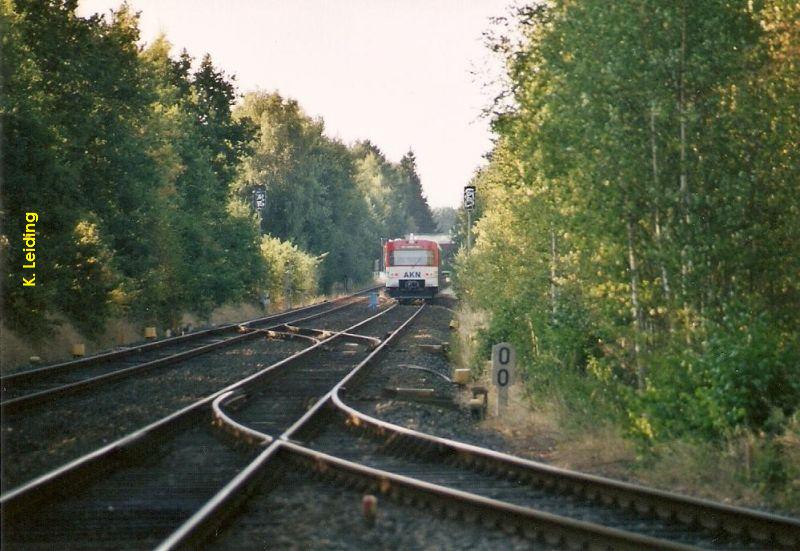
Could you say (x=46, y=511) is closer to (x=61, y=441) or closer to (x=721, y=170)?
(x=61, y=441)

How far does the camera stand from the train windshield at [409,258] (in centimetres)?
5419

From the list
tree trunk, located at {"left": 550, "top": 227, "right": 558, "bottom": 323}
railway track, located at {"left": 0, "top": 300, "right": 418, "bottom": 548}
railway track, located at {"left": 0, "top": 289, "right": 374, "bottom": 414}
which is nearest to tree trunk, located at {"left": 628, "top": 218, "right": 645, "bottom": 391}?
tree trunk, located at {"left": 550, "top": 227, "right": 558, "bottom": 323}

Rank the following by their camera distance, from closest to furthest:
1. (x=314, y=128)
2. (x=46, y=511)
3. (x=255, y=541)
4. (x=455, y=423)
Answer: (x=255, y=541) → (x=46, y=511) → (x=455, y=423) → (x=314, y=128)

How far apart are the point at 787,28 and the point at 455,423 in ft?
20.8

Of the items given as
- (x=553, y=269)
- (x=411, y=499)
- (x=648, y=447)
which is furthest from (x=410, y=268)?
(x=411, y=499)

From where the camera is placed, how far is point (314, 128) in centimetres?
7900

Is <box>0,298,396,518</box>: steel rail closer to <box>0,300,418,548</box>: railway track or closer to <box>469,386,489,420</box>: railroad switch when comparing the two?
<box>0,300,418,548</box>: railway track

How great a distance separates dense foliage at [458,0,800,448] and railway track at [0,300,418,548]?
4.60 m

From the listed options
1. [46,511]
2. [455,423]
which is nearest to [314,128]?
[455,423]

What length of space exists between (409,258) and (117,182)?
23.8 meters

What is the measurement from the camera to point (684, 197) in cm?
1160

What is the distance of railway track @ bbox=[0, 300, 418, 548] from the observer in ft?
24.6

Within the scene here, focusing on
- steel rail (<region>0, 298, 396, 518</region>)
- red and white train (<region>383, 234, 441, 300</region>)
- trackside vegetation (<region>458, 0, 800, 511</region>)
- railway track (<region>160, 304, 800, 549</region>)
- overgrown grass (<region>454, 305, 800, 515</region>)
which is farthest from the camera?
red and white train (<region>383, 234, 441, 300</region>)

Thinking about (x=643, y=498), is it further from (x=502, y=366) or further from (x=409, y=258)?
(x=409, y=258)
